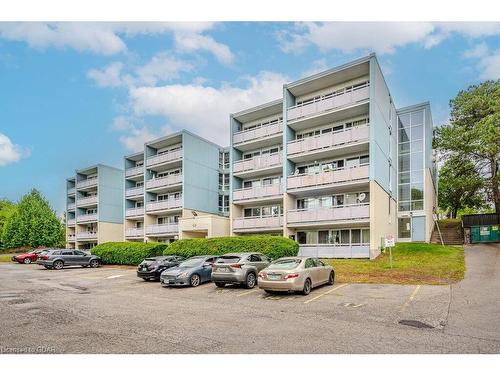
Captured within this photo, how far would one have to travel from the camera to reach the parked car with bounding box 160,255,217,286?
698 inches

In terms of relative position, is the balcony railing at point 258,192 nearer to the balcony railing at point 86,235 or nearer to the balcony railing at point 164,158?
the balcony railing at point 164,158

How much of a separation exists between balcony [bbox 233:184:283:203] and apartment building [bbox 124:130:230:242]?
5420mm

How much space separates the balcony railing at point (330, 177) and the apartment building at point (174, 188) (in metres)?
11.2

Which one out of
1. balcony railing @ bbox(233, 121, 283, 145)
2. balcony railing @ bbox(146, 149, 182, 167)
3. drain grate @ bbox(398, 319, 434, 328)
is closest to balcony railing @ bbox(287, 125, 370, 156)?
balcony railing @ bbox(233, 121, 283, 145)

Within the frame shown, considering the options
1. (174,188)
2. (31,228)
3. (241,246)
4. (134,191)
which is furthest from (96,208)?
(241,246)

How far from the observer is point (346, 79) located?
94.1ft

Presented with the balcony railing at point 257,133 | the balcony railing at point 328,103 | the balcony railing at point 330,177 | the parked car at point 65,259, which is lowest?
the parked car at point 65,259

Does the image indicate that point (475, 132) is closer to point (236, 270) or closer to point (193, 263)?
point (236, 270)

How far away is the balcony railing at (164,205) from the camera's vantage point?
39469 mm

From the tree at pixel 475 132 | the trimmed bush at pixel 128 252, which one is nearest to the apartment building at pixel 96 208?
the trimmed bush at pixel 128 252

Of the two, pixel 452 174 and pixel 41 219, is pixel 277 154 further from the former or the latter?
pixel 41 219

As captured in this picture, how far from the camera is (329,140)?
91.9 ft

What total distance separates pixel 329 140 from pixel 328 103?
2.84m

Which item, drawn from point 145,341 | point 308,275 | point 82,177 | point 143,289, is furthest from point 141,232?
point 145,341
